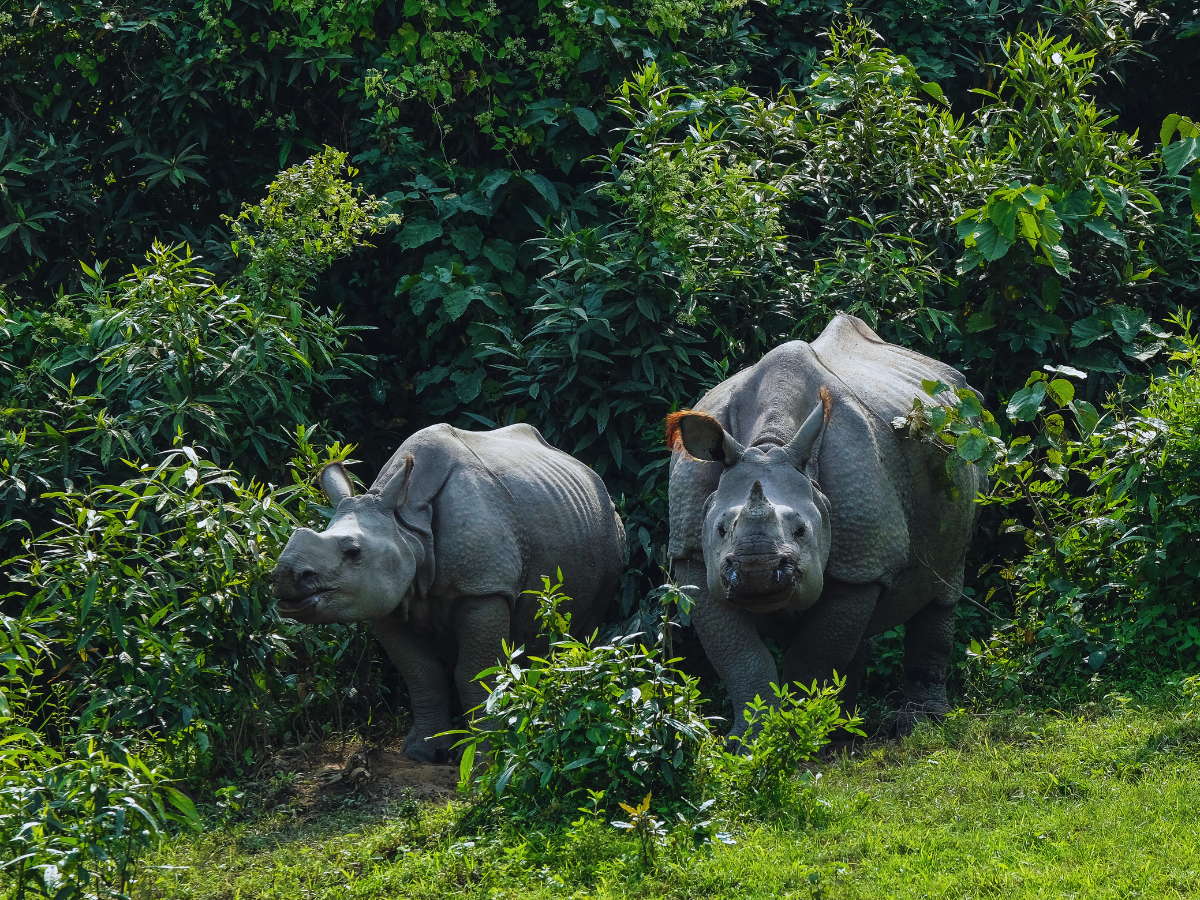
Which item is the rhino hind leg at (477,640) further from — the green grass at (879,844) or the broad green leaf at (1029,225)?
the broad green leaf at (1029,225)

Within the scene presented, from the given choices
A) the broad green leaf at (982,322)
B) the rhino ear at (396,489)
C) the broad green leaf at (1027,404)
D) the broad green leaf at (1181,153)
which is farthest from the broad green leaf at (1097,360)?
the rhino ear at (396,489)

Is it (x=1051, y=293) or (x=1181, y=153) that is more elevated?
(x=1181, y=153)

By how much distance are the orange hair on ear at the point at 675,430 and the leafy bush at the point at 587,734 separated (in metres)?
1.33

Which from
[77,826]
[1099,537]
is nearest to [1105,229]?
[1099,537]

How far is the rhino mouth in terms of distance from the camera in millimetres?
7086

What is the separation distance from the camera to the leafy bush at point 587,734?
19.4 ft

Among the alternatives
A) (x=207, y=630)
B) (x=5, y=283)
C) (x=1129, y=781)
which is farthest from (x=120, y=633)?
(x=5, y=283)

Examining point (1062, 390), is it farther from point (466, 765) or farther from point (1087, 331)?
point (466, 765)

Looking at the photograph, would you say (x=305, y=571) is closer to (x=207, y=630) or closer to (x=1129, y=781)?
(x=207, y=630)

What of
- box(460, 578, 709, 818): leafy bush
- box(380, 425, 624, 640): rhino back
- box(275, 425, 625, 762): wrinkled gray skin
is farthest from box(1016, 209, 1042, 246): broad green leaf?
box(460, 578, 709, 818): leafy bush

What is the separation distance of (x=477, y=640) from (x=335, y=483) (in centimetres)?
107

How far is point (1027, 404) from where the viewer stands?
7.60 metres

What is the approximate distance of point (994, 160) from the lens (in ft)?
32.6

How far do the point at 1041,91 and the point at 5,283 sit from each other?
281 inches
